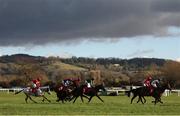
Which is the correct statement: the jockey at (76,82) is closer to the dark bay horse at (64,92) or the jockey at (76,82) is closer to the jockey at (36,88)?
the dark bay horse at (64,92)

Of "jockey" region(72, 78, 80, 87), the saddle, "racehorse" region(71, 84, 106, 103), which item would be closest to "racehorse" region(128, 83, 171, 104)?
"racehorse" region(71, 84, 106, 103)

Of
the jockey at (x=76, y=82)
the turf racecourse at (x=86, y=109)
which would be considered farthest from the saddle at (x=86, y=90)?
the turf racecourse at (x=86, y=109)

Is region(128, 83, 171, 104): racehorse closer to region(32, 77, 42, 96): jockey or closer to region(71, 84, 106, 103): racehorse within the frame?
region(71, 84, 106, 103): racehorse

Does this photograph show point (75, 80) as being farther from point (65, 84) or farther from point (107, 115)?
point (107, 115)

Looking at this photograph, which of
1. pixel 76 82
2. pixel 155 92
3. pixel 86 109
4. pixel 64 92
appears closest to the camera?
pixel 86 109

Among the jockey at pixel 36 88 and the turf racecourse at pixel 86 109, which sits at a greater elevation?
the jockey at pixel 36 88

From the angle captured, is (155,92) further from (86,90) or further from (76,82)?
(76,82)

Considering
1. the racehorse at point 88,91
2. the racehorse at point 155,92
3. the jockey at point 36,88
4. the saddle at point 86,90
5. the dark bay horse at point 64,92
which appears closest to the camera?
the racehorse at point 155,92

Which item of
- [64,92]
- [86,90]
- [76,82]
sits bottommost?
[64,92]

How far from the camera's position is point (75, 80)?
4159cm

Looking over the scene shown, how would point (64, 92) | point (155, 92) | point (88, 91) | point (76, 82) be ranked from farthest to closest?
point (76, 82) → point (64, 92) → point (88, 91) → point (155, 92)

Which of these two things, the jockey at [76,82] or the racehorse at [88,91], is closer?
the racehorse at [88,91]

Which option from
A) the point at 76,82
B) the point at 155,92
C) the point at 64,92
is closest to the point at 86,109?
the point at 155,92

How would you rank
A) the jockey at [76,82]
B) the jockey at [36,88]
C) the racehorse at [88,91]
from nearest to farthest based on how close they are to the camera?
the racehorse at [88,91]
the jockey at [36,88]
the jockey at [76,82]
